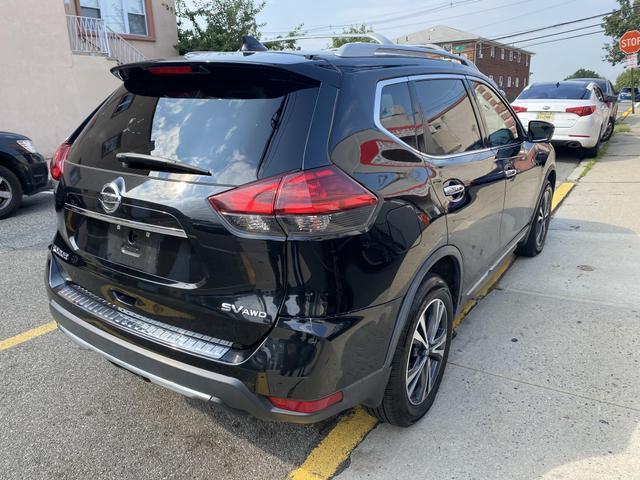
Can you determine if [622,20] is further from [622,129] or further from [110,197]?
[110,197]

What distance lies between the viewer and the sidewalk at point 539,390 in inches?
95.7

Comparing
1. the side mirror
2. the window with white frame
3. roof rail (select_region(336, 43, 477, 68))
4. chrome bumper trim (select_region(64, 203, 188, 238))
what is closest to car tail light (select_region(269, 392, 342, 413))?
chrome bumper trim (select_region(64, 203, 188, 238))

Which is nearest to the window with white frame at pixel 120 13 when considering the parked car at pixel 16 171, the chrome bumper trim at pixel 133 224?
the parked car at pixel 16 171

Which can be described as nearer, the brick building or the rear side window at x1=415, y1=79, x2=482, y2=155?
the rear side window at x1=415, y1=79, x2=482, y2=155

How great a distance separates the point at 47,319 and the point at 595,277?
4578 millimetres

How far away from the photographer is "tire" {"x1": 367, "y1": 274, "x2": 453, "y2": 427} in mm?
2402

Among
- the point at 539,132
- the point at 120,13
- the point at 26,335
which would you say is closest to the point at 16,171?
the point at 26,335

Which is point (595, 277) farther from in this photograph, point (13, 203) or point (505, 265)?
point (13, 203)

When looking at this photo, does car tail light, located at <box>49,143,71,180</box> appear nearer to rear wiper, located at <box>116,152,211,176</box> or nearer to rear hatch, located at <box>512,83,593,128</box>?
rear wiper, located at <box>116,152,211,176</box>

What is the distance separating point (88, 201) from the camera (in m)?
2.40

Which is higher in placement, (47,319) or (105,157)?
(105,157)

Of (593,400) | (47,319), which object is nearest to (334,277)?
(593,400)

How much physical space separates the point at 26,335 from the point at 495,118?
3.68m

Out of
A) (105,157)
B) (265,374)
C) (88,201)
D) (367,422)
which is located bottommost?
(367,422)
